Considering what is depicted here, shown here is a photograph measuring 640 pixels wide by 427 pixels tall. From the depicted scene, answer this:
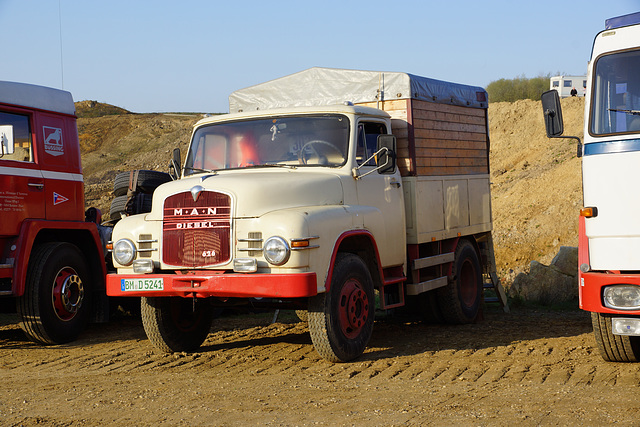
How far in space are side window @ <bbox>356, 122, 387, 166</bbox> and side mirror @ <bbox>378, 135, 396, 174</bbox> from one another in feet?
0.72

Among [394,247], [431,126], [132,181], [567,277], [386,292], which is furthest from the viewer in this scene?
[567,277]

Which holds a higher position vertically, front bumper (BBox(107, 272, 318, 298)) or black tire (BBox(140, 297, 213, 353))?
front bumper (BBox(107, 272, 318, 298))

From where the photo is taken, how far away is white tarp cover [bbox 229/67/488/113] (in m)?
9.24

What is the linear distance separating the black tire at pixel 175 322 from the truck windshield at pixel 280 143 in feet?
4.74

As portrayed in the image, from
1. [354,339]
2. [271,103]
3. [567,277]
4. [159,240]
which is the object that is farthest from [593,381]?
[567,277]

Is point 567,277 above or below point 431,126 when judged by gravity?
below

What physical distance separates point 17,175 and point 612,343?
6.29 m

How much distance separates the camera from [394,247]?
8391 millimetres

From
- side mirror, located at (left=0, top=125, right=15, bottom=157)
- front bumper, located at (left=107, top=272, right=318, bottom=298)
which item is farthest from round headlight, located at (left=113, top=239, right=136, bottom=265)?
side mirror, located at (left=0, top=125, right=15, bottom=157)

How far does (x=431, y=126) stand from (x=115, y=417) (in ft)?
18.5

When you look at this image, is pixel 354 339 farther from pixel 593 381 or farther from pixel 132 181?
pixel 132 181

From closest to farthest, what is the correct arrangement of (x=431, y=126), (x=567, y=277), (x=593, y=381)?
(x=593, y=381) → (x=431, y=126) → (x=567, y=277)

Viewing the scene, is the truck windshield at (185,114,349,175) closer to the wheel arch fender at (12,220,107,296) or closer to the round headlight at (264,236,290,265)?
the round headlight at (264,236,290,265)

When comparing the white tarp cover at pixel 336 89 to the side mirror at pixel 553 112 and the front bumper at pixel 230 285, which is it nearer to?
the side mirror at pixel 553 112
